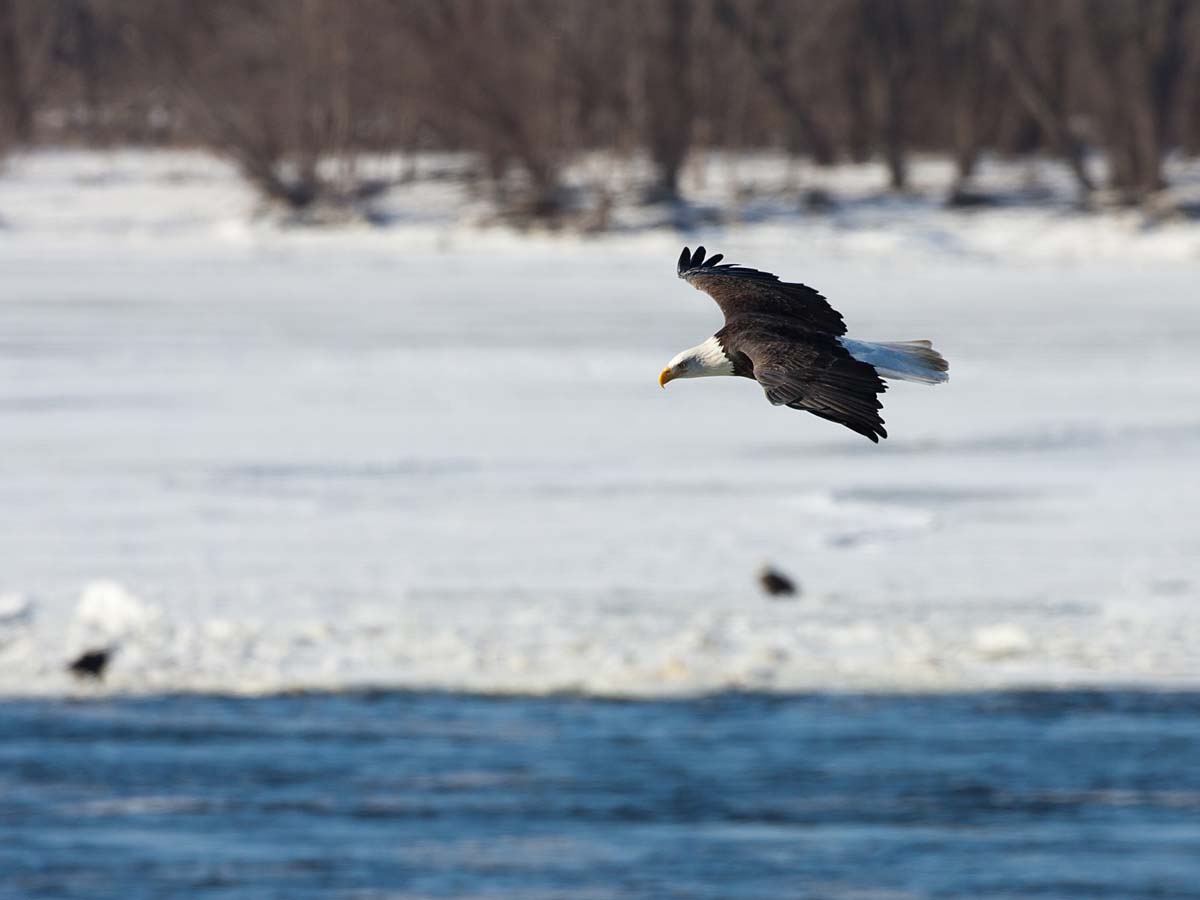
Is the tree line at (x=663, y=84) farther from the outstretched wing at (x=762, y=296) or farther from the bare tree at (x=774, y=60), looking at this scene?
the outstretched wing at (x=762, y=296)

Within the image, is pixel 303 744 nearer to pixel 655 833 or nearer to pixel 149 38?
pixel 655 833

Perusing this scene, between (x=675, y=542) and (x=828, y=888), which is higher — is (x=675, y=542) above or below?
above

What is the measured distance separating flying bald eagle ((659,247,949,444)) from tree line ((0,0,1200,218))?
29.0 meters

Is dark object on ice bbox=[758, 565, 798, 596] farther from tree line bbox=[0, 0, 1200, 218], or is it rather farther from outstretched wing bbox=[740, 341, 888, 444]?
tree line bbox=[0, 0, 1200, 218]

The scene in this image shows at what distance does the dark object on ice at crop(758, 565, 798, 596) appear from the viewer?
13945 millimetres

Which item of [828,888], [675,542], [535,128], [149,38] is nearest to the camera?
[828,888]

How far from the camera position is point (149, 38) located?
138 ft

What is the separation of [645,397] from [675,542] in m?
6.06

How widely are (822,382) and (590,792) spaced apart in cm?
1146

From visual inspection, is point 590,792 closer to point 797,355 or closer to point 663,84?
point 797,355

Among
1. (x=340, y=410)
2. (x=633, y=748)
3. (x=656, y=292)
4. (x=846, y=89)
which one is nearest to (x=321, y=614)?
(x=633, y=748)

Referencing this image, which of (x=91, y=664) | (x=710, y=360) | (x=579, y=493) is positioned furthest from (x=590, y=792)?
(x=710, y=360)

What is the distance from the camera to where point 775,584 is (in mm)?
13969

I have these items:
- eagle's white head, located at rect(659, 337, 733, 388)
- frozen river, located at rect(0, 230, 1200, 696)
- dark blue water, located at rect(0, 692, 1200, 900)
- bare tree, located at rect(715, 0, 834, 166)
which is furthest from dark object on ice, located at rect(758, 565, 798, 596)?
bare tree, located at rect(715, 0, 834, 166)
